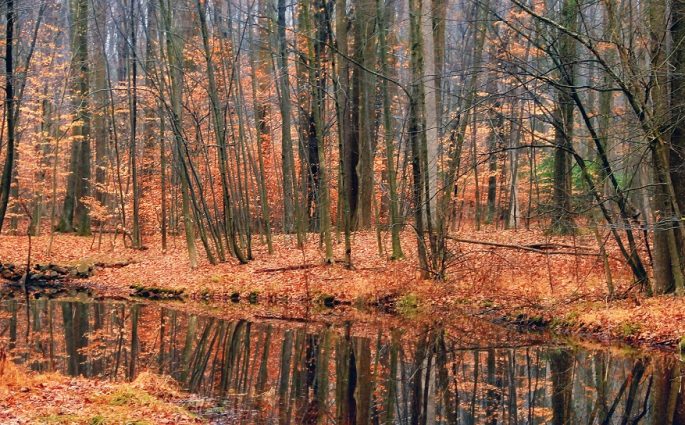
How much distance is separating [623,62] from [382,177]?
19339 mm

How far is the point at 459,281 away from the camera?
15.7m

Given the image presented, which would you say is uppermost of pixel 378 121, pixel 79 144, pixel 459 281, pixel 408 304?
pixel 378 121

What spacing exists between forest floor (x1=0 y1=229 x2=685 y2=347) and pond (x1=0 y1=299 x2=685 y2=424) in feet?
3.45

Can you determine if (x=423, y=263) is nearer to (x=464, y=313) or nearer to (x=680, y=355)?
(x=464, y=313)

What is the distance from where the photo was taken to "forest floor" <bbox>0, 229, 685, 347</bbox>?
40.3 feet

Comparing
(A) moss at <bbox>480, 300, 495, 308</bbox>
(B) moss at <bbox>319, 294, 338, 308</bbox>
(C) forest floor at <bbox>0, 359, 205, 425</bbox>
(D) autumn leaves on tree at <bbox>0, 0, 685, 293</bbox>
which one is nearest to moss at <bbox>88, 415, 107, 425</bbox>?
(C) forest floor at <bbox>0, 359, 205, 425</bbox>

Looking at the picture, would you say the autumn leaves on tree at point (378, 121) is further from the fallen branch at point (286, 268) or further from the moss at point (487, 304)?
the moss at point (487, 304)

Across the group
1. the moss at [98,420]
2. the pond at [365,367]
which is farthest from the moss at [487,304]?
the moss at [98,420]

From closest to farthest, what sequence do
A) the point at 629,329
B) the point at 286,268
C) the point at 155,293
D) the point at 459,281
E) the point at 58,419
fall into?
the point at 58,419 < the point at 629,329 < the point at 459,281 < the point at 286,268 < the point at 155,293

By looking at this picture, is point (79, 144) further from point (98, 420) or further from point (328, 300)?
point (98, 420)

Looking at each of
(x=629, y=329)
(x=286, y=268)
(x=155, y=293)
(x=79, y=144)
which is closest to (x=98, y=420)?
(x=629, y=329)

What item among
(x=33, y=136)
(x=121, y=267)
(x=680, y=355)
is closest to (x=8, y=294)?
(x=121, y=267)

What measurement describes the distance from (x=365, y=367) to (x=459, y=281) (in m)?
6.16

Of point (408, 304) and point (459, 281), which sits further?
point (459, 281)
